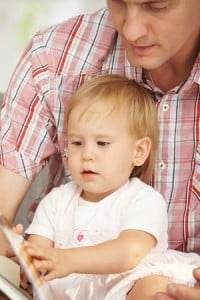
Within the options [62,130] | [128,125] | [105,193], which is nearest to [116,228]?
[105,193]

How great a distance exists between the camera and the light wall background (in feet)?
7.84

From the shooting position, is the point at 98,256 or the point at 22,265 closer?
the point at 22,265

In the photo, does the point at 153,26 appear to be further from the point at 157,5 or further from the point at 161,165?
the point at 161,165

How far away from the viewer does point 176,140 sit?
147 cm

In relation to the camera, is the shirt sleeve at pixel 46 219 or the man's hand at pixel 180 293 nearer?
the man's hand at pixel 180 293

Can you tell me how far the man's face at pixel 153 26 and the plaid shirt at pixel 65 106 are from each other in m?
0.13

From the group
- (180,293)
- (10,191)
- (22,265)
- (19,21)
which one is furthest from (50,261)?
(19,21)

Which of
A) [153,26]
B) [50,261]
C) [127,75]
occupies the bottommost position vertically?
[50,261]

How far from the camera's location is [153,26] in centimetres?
132

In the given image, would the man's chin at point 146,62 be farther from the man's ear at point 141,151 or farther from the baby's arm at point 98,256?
the baby's arm at point 98,256

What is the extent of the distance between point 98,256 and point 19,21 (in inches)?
53.6

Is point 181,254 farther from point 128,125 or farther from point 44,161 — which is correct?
point 44,161

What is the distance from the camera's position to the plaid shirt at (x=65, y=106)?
4.81ft

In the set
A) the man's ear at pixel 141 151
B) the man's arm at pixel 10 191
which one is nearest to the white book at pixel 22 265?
the man's ear at pixel 141 151
